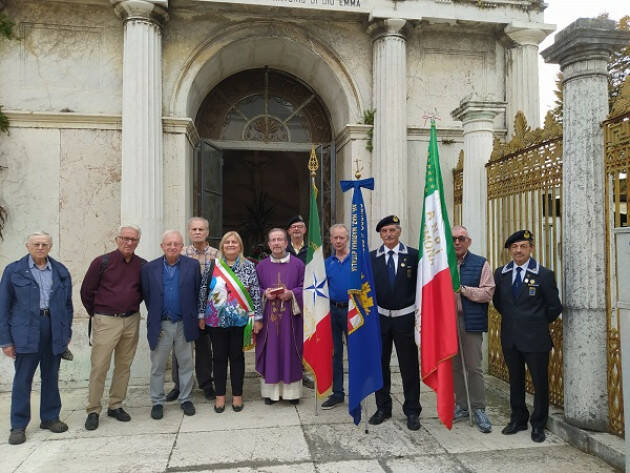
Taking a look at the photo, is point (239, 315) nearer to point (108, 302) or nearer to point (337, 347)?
point (337, 347)

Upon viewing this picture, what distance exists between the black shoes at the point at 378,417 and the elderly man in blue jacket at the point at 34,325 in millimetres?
2787

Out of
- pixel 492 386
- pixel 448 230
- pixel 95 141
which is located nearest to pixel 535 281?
pixel 448 230

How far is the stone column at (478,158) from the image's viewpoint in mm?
5883

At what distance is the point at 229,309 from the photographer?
15.5 feet

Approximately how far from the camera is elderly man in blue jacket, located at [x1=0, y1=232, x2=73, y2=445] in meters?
4.16

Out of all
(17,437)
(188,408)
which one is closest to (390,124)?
(188,408)

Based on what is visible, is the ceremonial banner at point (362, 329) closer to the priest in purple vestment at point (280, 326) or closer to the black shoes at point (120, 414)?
the priest in purple vestment at point (280, 326)

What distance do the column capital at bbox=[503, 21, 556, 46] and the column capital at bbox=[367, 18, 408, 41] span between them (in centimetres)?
158

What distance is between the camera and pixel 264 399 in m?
5.18

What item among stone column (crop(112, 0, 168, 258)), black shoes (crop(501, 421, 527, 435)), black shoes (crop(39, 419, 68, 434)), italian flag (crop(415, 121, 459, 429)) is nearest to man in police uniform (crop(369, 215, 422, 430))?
italian flag (crop(415, 121, 459, 429))

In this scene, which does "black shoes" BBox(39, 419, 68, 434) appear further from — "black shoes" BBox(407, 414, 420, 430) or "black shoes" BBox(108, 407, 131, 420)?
"black shoes" BBox(407, 414, 420, 430)

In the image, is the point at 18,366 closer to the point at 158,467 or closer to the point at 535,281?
the point at 158,467

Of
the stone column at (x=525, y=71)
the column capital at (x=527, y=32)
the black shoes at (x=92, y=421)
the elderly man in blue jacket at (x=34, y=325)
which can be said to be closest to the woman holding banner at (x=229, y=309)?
the black shoes at (x=92, y=421)

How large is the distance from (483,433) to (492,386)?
1356 millimetres
